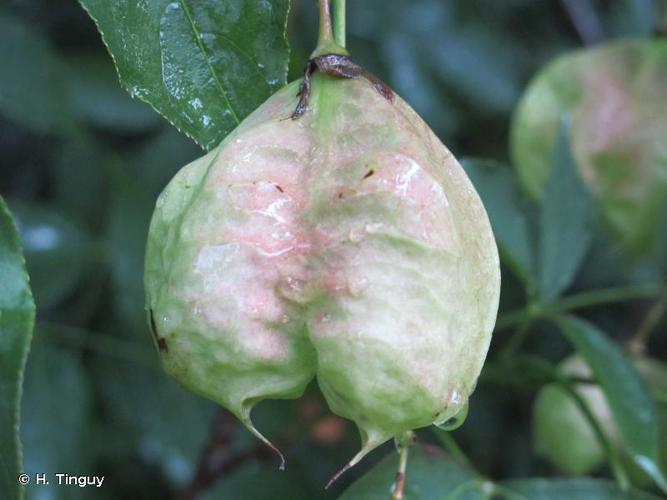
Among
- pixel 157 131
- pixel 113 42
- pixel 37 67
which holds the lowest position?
pixel 157 131

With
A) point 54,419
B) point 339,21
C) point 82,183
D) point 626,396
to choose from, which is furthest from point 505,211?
point 82,183

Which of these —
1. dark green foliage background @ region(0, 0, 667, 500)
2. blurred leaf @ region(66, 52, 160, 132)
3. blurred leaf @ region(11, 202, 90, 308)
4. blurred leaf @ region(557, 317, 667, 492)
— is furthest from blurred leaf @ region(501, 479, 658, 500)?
blurred leaf @ region(66, 52, 160, 132)

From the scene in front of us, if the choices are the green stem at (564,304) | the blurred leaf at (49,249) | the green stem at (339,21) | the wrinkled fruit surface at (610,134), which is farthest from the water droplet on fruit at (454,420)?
the blurred leaf at (49,249)

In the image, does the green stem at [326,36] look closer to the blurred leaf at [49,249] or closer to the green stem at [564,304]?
the green stem at [564,304]

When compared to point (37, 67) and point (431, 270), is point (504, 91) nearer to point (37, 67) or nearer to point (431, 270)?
point (37, 67)

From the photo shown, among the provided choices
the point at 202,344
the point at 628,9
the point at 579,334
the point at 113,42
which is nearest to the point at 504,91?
→ the point at 628,9

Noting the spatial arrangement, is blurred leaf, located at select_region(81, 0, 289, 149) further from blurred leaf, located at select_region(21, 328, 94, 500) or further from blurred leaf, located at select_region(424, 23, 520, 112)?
blurred leaf, located at select_region(424, 23, 520, 112)

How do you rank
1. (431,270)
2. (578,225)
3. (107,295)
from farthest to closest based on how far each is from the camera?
(107,295) → (578,225) → (431,270)
